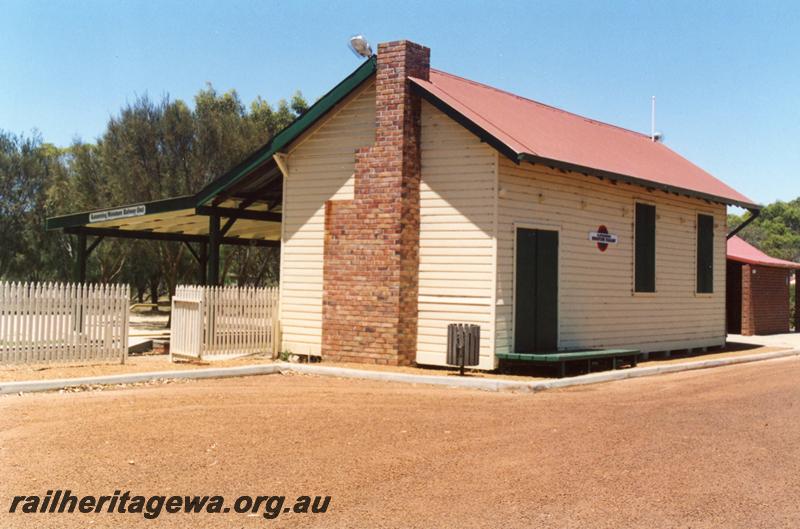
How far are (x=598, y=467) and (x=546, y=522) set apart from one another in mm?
1692

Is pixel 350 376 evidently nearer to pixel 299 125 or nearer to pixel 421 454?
pixel 299 125

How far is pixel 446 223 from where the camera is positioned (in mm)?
13703

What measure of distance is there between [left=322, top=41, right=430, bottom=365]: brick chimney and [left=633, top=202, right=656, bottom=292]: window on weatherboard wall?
5.33 m

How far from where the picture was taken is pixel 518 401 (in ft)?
34.5

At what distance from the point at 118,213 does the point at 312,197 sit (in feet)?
21.2

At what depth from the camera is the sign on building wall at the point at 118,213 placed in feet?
60.7

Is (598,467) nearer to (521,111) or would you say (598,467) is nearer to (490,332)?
(490,332)

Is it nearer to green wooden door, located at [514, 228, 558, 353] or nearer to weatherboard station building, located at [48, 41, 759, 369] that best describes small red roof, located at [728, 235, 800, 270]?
weatherboard station building, located at [48, 41, 759, 369]

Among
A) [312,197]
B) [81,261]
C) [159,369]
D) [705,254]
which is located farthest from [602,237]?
[81,261]

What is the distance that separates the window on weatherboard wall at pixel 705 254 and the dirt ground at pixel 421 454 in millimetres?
7849

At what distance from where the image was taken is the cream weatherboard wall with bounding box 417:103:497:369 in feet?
43.4

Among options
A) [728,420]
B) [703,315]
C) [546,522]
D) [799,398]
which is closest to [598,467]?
[546,522]

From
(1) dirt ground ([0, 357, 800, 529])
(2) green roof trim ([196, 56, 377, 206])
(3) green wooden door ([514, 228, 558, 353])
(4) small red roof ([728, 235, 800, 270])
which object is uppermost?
(2) green roof trim ([196, 56, 377, 206])

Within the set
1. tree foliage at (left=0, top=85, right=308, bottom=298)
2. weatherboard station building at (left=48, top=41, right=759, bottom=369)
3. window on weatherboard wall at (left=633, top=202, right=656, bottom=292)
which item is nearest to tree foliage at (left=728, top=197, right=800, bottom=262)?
tree foliage at (left=0, top=85, right=308, bottom=298)
